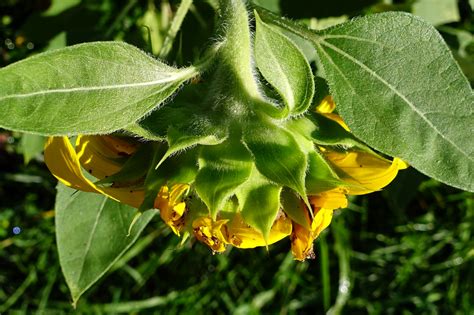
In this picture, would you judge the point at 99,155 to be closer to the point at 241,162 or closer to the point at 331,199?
the point at 241,162

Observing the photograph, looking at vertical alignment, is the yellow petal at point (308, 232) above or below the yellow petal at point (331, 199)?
below

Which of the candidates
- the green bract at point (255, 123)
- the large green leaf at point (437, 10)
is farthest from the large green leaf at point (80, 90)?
the large green leaf at point (437, 10)

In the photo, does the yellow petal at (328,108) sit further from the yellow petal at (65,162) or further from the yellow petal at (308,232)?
the yellow petal at (65,162)

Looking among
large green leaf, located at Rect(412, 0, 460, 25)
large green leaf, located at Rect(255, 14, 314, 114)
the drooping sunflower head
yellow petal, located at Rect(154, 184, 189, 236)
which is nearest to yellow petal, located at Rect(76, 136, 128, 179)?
the drooping sunflower head

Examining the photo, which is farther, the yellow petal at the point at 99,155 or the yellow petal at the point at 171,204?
the yellow petal at the point at 99,155

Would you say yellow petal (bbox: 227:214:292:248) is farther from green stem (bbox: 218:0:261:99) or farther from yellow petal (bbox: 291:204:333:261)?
green stem (bbox: 218:0:261:99)

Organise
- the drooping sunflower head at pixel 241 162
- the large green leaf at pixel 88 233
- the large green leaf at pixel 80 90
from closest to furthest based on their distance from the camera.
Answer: the large green leaf at pixel 80 90
the drooping sunflower head at pixel 241 162
the large green leaf at pixel 88 233
